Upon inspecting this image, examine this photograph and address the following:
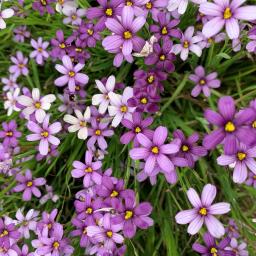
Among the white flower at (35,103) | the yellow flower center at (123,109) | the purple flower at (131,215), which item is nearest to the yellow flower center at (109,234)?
the purple flower at (131,215)

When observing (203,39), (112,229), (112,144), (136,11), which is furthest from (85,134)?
(203,39)

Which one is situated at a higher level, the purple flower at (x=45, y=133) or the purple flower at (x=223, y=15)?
the purple flower at (x=223, y=15)

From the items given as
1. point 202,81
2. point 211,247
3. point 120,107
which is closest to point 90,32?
point 120,107

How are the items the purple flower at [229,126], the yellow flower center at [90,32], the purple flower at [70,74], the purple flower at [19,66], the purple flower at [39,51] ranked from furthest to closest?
the purple flower at [19,66]
the purple flower at [39,51]
the purple flower at [70,74]
the yellow flower center at [90,32]
the purple flower at [229,126]

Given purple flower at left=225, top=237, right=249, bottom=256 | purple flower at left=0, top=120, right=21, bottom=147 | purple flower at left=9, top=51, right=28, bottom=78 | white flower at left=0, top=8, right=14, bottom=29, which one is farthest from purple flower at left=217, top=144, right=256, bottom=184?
purple flower at left=9, top=51, right=28, bottom=78

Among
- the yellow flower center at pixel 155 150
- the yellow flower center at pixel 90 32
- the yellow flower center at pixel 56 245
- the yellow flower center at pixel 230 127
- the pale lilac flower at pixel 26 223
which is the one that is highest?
the yellow flower center at pixel 230 127

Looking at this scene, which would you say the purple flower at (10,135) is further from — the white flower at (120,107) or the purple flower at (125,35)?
the purple flower at (125,35)

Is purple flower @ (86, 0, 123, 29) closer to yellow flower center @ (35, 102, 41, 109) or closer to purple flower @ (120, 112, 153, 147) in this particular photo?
purple flower @ (120, 112, 153, 147)
